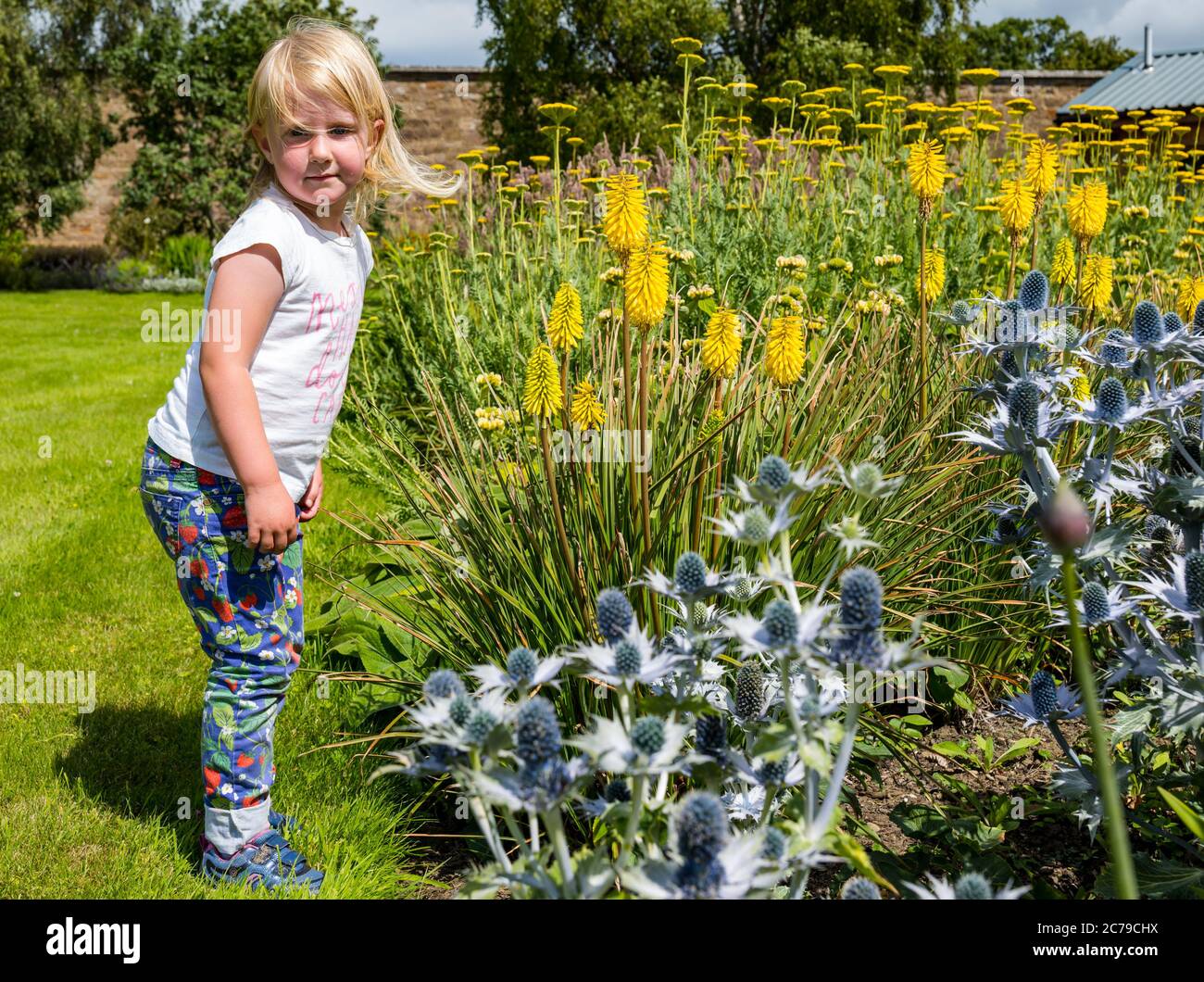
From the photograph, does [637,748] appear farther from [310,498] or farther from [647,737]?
[310,498]

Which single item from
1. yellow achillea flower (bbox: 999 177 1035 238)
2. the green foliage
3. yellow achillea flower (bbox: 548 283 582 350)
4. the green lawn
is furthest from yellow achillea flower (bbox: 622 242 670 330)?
the green foliage

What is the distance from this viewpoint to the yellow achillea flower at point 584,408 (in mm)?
2449

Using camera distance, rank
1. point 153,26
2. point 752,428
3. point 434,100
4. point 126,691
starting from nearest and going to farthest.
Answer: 1. point 752,428
2. point 126,691
3. point 153,26
4. point 434,100

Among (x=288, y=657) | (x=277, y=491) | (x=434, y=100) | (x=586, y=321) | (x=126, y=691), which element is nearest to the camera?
(x=277, y=491)

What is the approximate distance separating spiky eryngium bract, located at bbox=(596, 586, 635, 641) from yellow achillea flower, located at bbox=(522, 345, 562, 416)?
0.90 m

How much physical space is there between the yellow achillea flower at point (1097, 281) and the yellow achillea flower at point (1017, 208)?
0.72 feet

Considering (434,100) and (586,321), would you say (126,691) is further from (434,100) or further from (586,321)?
(434,100)

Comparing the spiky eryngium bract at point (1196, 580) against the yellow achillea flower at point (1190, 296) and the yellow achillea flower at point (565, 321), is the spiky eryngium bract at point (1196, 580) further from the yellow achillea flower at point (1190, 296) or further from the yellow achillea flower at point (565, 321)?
the yellow achillea flower at point (1190, 296)

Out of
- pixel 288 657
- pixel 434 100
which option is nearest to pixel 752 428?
pixel 288 657

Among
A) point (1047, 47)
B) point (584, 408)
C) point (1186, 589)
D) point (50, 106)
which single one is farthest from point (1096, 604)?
point (1047, 47)

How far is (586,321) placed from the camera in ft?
15.9

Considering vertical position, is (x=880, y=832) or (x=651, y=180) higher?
(x=651, y=180)

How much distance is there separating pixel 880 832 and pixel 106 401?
22.4 ft

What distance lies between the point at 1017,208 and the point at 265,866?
104 inches
